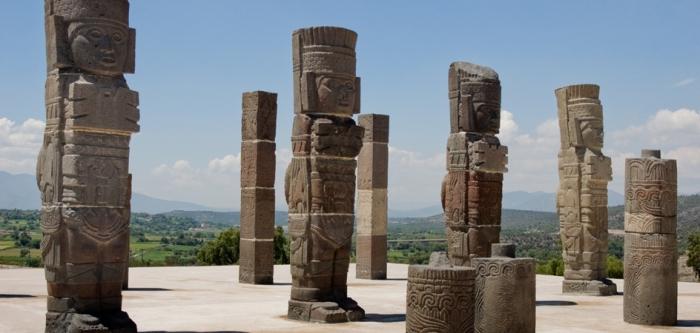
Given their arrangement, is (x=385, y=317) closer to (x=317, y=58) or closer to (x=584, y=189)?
(x=317, y=58)

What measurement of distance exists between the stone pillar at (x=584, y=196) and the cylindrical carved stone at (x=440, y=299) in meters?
10.2

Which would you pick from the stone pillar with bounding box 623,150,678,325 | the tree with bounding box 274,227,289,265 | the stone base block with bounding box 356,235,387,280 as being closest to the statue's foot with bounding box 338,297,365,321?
the stone pillar with bounding box 623,150,678,325

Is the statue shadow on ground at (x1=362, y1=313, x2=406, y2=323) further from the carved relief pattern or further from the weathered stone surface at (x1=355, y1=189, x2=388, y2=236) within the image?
the weathered stone surface at (x1=355, y1=189, x2=388, y2=236)

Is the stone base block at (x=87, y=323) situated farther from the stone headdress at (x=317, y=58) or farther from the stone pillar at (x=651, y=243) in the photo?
the stone pillar at (x=651, y=243)

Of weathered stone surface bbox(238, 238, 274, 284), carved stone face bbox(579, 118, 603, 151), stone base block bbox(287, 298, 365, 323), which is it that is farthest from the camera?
weathered stone surface bbox(238, 238, 274, 284)

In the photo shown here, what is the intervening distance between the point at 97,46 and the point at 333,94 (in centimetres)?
414

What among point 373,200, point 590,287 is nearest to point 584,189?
point 590,287

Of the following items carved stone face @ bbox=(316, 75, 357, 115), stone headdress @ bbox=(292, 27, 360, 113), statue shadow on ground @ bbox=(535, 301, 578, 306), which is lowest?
statue shadow on ground @ bbox=(535, 301, 578, 306)

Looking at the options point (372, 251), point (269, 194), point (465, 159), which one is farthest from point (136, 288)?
point (465, 159)

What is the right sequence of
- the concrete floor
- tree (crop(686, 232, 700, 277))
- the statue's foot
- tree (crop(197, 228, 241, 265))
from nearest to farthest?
the concrete floor, the statue's foot, tree (crop(197, 228, 241, 265)), tree (crop(686, 232, 700, 277))

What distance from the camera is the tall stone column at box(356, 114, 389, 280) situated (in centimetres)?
2239

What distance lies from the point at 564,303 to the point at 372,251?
6.82 m

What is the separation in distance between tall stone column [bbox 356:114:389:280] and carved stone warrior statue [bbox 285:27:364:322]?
8.57m

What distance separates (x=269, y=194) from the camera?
67.5 ft
